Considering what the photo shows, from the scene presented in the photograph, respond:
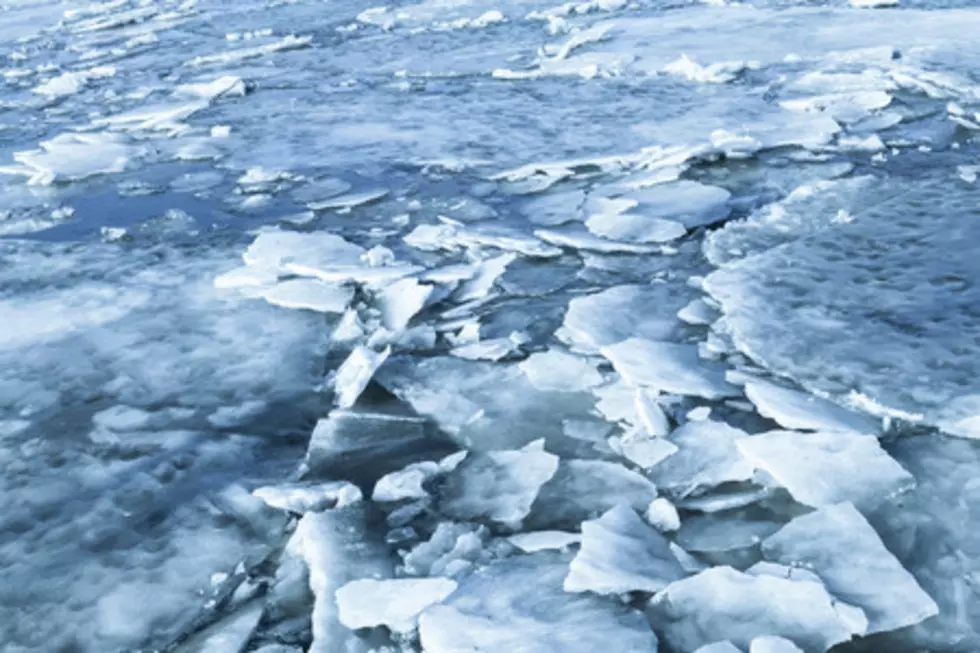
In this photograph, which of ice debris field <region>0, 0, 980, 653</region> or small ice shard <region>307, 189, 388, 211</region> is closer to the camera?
ice debris field <region>0, 0, 980, 653</region>

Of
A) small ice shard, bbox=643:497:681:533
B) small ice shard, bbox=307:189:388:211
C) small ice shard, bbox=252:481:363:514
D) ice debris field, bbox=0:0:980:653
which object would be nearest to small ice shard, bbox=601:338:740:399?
ice debris field, bbox=0:0:980:653

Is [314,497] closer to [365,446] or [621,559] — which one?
[365,446]

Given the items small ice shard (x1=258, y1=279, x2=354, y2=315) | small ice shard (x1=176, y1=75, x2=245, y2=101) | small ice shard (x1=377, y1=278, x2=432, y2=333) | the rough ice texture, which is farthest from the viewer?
small ice shard (x1=176, y1=75, x2=245, y2=101)

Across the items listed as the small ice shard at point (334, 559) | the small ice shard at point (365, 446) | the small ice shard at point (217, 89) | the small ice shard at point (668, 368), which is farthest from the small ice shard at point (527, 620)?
the small ice shard at point (217, 89)

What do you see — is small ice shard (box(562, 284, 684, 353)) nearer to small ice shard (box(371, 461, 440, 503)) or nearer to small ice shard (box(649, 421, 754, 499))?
small ice shard (box(649, 421, 754, 499))

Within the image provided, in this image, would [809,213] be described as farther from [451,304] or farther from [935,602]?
[935,602]

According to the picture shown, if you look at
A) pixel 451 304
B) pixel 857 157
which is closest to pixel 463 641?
pixel 451 304

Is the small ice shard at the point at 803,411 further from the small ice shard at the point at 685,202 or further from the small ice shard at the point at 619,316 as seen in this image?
the small ice shard at the point at 685,202
